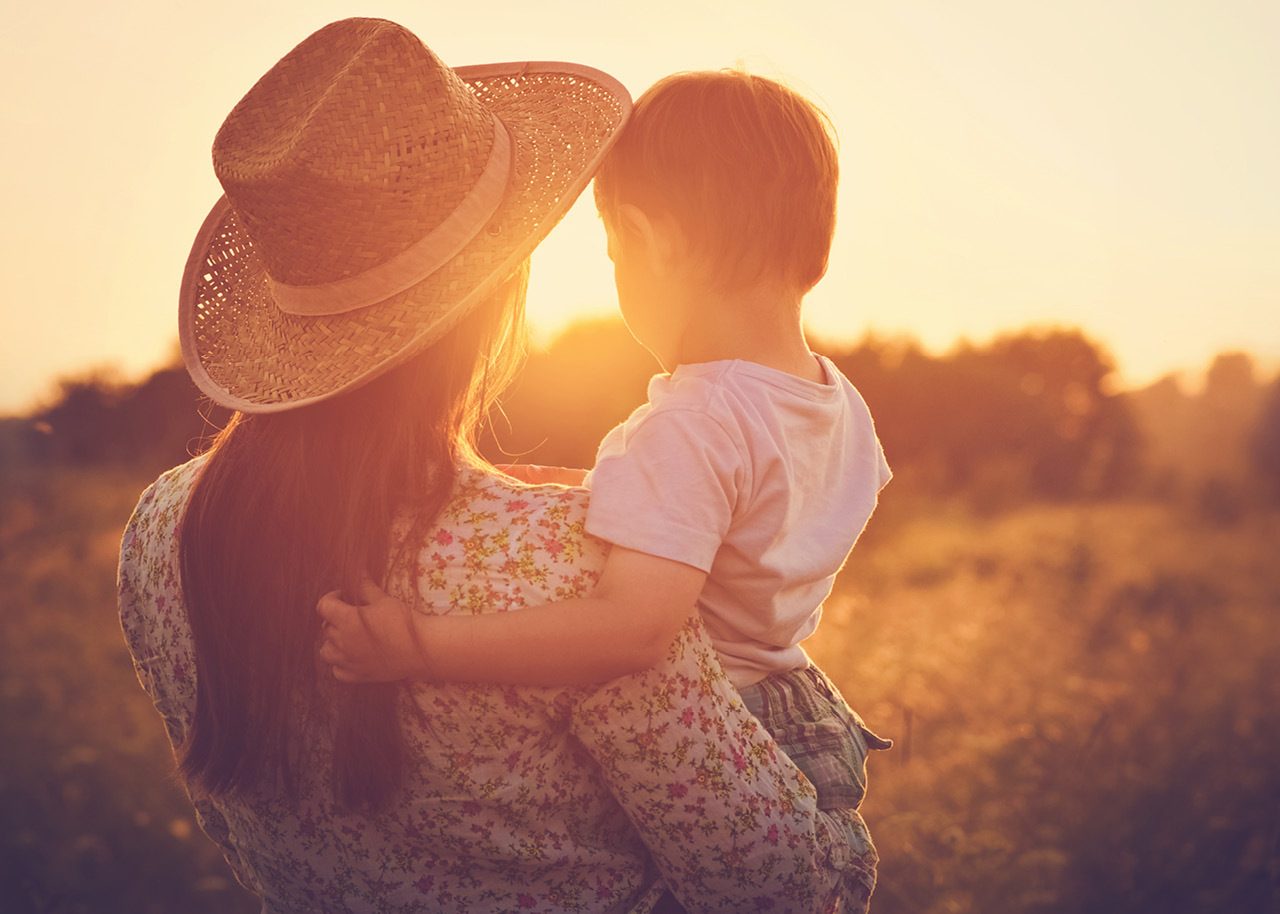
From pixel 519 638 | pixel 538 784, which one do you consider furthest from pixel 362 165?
pixel 538 784

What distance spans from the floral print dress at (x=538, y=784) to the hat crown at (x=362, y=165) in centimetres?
39

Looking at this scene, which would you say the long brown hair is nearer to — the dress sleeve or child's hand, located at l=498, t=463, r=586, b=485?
the dress sleeve

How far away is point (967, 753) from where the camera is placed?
16.0 ft

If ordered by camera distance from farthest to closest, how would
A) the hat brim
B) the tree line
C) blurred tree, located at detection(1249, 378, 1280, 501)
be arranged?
blurred tree, located at detection(1249, 378, 1280, 501)
the tree line
the hat brim

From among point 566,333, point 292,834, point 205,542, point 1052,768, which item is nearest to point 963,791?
point 1052,768

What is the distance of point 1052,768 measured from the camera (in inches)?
183

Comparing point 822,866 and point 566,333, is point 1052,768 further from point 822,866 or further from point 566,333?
point 566,333

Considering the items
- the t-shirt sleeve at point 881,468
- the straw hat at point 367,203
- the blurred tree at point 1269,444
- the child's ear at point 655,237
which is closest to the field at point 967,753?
the t-shirt sleeve at point 881,468

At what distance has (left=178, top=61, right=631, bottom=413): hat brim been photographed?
1.46 m

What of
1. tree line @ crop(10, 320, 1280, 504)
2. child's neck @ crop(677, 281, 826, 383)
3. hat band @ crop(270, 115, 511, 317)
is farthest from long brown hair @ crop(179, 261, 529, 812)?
tree line @ crop(10, 320, 1280, 504)

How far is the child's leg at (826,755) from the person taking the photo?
163 centimetres

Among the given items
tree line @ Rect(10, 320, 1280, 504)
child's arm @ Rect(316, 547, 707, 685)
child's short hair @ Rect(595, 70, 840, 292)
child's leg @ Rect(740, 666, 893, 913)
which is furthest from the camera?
tree line @ Rect(10, 320, 1280, 504)

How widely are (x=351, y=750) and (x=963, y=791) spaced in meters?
3.87

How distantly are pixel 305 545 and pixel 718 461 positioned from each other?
1.89 ft
